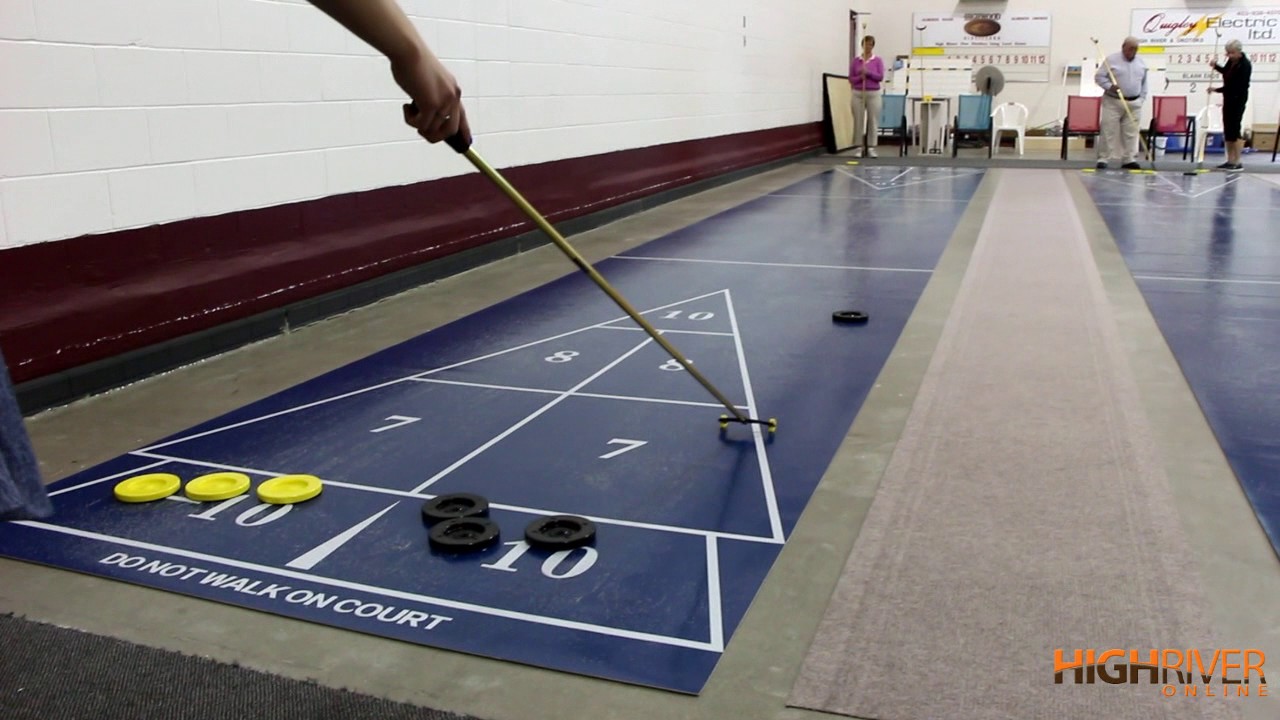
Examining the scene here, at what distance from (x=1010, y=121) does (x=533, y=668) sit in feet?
53.0

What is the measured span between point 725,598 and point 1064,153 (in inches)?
505

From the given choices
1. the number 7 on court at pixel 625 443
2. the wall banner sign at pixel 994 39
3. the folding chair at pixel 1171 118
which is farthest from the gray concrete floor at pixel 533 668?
the wall banner sign at pixel 994 39

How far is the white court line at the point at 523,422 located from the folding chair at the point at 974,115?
11564 millimetres

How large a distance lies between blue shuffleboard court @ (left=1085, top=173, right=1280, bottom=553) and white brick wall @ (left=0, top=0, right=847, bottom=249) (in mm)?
3685

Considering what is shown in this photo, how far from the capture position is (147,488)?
2789 millimetres

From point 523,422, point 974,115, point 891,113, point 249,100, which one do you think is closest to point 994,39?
point 891,113

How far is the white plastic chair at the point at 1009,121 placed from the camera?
576 inches

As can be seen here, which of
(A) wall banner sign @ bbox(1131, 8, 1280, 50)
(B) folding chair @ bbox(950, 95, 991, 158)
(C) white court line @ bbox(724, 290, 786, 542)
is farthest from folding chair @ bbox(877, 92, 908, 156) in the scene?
(C) white court line @ bbox(724, 290, 786, 542)

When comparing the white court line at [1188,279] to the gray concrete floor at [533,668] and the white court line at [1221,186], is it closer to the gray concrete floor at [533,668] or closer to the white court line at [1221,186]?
the gray concrete floor at [533,668]

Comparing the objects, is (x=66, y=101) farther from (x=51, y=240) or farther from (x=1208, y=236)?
(x=1208, y=236)

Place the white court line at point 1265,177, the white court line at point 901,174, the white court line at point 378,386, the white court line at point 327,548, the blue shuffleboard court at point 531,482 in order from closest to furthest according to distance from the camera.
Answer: the blue shuffleboard court at point 531,482 → the white court line at point 327,548 → the white court line at point 378,386 → the white court line at point 1265,177 → the white court line at point 901,174

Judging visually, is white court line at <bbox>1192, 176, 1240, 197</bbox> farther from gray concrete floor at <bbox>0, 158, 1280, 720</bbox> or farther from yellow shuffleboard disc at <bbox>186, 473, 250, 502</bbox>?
yellow shuffleboard disc at <bbox>186, 473, 250, 502</bbox>

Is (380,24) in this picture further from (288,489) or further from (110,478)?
(110,478)

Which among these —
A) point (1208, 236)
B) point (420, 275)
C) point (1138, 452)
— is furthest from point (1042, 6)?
point (1138, 452)
